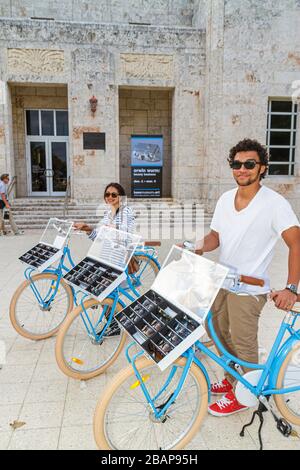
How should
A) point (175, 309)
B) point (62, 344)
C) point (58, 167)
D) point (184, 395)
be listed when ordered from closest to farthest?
point (175, 309)
point (184, 395)
point (62, 344)
point (58, 167)

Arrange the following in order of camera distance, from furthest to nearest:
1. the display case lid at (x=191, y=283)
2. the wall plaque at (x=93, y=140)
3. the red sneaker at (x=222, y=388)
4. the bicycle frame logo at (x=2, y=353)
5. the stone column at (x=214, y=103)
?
the wall plaque at (x=93, y=140), the stone column at (x=214, y=103), the bicycle frame logo at (x=2, y=353), the red sneaker at (x=222, y=388), the display case lid at (x=191, y=283)

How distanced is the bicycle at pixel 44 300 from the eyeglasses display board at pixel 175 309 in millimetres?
1516

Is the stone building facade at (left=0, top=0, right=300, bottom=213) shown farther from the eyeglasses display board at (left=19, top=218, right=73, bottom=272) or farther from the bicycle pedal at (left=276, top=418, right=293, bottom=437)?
the bicycle pedal at (left=276, top=418, right=293, bottom=437)

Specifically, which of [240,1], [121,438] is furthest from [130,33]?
[121,438]

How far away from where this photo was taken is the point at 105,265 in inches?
131

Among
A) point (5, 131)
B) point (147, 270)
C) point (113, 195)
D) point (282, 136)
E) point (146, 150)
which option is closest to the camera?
point (113, 195)

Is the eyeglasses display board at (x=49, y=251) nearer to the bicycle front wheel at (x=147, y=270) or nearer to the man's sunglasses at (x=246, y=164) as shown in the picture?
the bicycle front wheel at (x=147, y=270)

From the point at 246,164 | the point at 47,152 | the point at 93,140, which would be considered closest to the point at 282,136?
the point at 93,140

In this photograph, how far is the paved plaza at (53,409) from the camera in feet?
8.21

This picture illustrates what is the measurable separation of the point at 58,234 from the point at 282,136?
11.8 m

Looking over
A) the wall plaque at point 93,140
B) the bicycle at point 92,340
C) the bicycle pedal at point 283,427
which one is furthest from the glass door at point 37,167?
the bicycle pedal at point 283,427

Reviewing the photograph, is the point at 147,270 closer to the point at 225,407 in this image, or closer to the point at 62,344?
the point at 62,344

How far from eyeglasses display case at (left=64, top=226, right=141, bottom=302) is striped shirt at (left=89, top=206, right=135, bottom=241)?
0.30 meters

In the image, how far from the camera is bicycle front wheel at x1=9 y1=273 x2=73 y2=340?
153 inches
